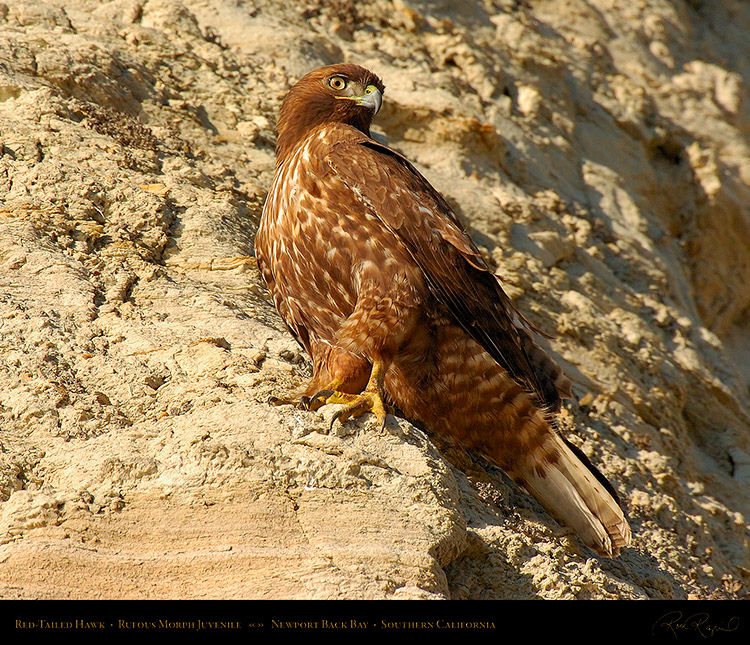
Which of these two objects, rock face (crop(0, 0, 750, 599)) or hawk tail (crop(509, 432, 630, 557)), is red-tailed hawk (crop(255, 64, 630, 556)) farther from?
rock face (crop(0, 0, 750, 599))

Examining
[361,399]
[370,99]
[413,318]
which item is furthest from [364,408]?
[370,99]

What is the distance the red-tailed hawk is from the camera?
15.5 ft

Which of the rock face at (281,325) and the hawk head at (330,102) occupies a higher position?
the hawk head at (330,102)

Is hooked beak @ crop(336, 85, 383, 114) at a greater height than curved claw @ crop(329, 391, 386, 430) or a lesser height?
greater

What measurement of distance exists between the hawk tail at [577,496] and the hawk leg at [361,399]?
114 centimetres

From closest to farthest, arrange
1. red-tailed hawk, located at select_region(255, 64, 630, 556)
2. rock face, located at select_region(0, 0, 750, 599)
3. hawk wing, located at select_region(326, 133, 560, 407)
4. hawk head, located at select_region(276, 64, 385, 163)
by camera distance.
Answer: rock face, located at select_region(0, 0, 750, 599), red-tailed hawk, located at select_region(255, 64, 630, 556), hawk wing, located at select_region(326, 133, 560, 407), hawk head, located at select_region(276, 64, 385, 163)

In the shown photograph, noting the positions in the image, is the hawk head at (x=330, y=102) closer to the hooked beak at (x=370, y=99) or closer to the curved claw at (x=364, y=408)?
the hooked beak at (x=370, y=99)

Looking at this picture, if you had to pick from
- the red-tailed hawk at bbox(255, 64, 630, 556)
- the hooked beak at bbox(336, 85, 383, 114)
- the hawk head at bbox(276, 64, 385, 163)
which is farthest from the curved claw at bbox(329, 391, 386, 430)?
the hooked beak at bbox(336, 85, 383, 114)

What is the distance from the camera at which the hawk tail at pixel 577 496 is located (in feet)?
15.6

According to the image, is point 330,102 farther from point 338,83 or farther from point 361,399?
point 361,399

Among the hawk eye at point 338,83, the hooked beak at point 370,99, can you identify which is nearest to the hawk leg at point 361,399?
the hooked beak at point 370,99

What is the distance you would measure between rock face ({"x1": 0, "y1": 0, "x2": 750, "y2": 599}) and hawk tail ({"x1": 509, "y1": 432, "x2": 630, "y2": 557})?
106 mm
